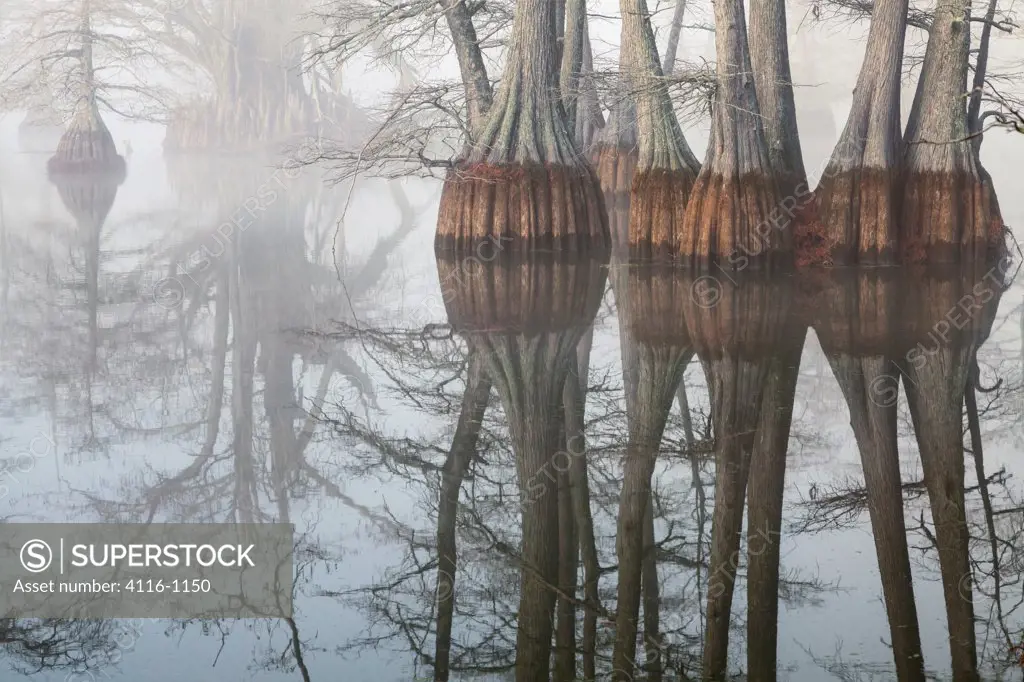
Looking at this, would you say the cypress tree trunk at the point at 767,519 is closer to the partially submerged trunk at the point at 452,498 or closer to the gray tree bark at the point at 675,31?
the partially submerged trunk at the point at 452,498

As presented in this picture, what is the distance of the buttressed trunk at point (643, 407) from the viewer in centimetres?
435

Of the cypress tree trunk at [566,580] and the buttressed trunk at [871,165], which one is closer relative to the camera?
the cypress tree trunk at [566,580]

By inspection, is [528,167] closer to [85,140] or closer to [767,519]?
[767,519]

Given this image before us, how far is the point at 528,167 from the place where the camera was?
14.3 m

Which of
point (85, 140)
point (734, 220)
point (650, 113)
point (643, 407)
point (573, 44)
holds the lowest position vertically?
point (643, 407)

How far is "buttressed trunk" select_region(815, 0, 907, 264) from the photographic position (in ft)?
43.1

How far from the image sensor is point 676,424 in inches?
271

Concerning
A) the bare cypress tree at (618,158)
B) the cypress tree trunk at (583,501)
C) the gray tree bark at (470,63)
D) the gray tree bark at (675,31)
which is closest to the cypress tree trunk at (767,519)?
the cypress tree trunk at (583,501)

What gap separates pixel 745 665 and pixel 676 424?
2909 mm

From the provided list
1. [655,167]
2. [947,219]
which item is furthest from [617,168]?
[947,219]

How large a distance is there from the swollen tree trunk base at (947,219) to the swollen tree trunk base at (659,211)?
7.70 feet

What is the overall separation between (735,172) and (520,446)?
6.98m

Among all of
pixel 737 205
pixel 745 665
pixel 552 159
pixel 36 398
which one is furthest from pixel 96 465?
pixel 552 159

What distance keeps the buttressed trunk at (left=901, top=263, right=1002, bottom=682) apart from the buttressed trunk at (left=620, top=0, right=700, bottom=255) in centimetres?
280
